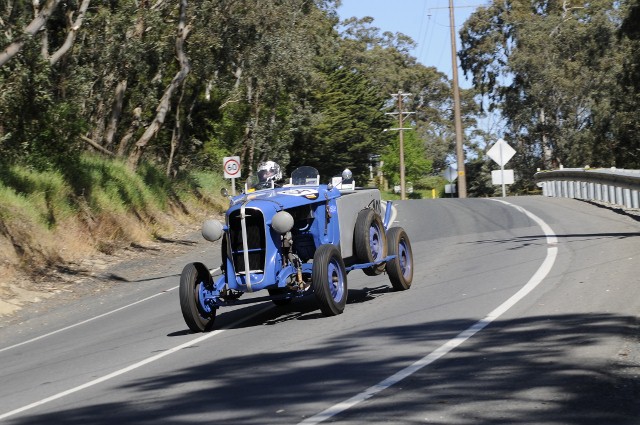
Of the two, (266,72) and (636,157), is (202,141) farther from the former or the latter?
(636,157)

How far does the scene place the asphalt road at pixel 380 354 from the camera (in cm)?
763

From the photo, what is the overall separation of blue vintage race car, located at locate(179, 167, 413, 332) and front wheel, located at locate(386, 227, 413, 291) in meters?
0.47

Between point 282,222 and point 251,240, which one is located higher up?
point 282,222

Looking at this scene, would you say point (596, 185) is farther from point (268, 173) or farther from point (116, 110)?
point (268, 173)

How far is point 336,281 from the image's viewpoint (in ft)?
42.1

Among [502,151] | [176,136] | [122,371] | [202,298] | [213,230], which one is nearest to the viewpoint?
[122,371]

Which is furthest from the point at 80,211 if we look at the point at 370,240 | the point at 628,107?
the point at 628,107

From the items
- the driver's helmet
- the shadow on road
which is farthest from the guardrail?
A: the shadow on road

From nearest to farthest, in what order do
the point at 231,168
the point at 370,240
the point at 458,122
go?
1. the point at 370,240
2. the point at 231,168
3. the point at 458,122

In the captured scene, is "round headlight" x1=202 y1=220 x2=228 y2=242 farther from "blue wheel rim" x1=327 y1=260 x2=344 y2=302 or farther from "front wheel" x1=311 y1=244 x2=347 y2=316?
"blue wheel rim" x1=327 y1=260 x2=344 y2=302

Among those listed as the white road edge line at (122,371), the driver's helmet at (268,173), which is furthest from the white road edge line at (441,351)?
the driver's helmet at (268,173)

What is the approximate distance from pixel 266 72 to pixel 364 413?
→ 38046mm

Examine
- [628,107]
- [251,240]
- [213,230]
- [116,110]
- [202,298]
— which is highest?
[628,107]

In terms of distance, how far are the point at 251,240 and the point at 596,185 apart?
66.8 feet
